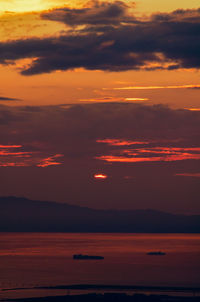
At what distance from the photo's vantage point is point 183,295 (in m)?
109

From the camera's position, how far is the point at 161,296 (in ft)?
338

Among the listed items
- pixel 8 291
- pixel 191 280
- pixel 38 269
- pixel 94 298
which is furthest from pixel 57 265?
pixel 94 298

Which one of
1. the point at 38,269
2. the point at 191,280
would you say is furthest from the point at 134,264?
the point at 191,280

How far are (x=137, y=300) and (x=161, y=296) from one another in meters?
7.86

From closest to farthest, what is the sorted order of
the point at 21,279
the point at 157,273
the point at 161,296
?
the point at 161,296
the point at 21,279
the point at 157,273

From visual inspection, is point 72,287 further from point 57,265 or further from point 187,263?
point 187,263

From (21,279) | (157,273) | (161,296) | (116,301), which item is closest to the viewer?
(116,301)

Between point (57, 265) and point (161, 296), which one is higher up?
point (57, 265)

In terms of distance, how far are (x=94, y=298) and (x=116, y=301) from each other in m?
5.13

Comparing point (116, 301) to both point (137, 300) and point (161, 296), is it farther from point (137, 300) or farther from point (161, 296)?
point (161, 296)

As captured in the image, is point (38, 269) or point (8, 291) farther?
point (38, 269)

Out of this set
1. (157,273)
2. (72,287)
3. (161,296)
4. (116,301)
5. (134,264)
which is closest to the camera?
(116,301)

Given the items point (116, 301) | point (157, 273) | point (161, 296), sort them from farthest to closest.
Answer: point (157, 273), point (161, 296), point (116, 301)

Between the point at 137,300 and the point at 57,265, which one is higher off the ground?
the point at 57,265
